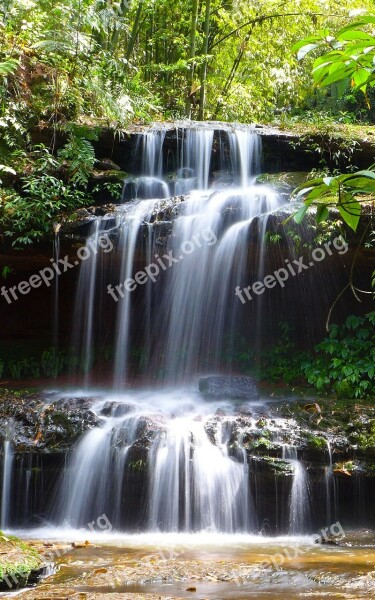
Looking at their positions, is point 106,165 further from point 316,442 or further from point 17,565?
point 17,565

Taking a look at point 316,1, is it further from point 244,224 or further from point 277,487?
point 277,487

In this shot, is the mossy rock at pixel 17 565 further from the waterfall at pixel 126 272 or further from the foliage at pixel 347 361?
the foliage at pixel 347 361

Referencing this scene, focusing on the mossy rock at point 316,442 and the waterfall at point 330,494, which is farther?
the mossy rock at point 316,442

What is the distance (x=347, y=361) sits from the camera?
9.15 m

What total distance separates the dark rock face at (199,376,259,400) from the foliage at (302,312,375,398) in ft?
3.61

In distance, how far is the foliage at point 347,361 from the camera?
873 cm

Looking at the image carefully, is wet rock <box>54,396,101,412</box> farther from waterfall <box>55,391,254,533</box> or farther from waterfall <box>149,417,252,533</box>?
waterfall <box>149,417,252,533</box>

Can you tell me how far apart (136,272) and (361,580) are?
614cm

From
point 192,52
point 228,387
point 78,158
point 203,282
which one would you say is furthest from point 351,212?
point 192,52

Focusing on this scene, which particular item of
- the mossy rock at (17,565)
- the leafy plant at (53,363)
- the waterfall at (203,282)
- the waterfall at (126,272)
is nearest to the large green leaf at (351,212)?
the mossy rock at (17,565)

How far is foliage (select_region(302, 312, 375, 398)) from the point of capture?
873cm

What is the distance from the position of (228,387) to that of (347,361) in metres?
1.96

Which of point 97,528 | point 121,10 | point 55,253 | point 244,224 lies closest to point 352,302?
Result: point 244,224

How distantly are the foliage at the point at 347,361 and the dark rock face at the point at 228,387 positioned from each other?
1101mm
